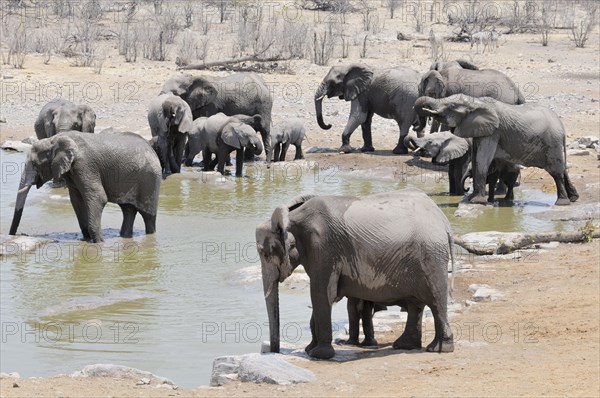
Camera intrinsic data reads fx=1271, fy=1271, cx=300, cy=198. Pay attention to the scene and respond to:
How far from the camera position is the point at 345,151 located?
81.5 feet

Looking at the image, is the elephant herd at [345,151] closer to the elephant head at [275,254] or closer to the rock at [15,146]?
the elephant head at [275,254]

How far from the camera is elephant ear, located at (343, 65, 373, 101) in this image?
25172 mm

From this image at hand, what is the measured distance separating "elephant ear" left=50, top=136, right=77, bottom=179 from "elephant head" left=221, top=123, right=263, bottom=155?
630cm

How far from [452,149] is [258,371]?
10755mm

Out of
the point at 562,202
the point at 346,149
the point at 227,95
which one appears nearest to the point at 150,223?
the point at 562,202

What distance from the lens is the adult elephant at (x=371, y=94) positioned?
24531 mm

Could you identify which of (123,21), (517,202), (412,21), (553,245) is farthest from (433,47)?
(553,245)

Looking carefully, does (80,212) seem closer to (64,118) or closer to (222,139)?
(64,118)

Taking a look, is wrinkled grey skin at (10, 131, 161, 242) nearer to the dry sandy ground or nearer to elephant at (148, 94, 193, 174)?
elephant at (148, 94, 193, 174)

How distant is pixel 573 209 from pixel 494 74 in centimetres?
487

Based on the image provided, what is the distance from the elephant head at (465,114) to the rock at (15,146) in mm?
9399

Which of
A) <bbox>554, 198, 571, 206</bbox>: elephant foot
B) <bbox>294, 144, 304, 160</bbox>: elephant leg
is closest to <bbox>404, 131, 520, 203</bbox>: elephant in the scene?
<bbox>554, 198, 571, 206</bbox>: elephant foot

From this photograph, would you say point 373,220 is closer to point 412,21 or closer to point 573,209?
point 573,209

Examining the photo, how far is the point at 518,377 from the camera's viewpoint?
955 centimetres
